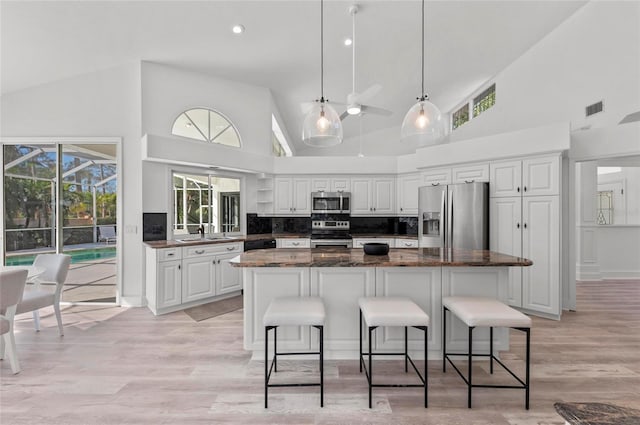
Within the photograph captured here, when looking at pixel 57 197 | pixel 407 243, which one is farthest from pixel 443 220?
pixel 57 197

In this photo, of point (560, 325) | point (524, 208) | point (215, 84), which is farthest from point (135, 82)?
point (560, 325)

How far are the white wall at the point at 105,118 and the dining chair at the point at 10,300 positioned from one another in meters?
1.70

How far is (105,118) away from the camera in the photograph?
13.4 feet

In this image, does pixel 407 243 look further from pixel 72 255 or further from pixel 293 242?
pixel 72 255

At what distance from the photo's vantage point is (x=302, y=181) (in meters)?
5.43

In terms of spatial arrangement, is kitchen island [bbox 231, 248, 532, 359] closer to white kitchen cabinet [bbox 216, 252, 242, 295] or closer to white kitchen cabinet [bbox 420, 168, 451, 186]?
white kitchen cabinet [bbox 216, 252, 242, 295]

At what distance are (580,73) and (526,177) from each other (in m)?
1.89

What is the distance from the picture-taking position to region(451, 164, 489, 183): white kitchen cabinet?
402 cm

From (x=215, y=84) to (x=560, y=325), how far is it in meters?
5.80

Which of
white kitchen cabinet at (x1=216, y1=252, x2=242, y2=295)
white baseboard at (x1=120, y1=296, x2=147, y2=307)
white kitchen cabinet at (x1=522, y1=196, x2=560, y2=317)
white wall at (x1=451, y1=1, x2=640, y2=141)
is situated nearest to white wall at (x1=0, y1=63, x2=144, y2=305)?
white baseboard at (x1=120, y1=296, x2=147, y2=307)

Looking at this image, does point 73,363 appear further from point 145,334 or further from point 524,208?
point 524,208

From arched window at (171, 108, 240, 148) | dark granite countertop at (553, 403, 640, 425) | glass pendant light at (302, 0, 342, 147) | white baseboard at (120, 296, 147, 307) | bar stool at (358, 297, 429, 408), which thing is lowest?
white baseboard at (120, 296, 147, 307)

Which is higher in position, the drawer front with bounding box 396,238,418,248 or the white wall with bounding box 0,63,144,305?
the white wall with bounding box 0,63,144,305

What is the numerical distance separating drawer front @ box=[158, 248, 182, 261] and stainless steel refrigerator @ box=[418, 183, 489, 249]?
3.65 meters
